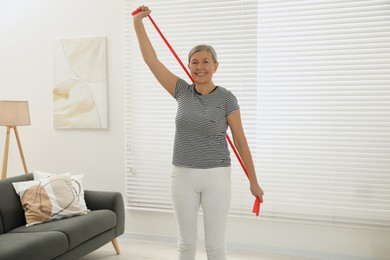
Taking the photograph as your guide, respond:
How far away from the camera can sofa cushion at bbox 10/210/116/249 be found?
2.57 meters

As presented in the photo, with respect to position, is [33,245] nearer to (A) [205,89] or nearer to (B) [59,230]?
(B) [59,230]

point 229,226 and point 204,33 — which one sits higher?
point 204,33

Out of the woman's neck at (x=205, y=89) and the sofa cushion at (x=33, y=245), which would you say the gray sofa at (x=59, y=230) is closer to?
the sofa cushion at (x=33, y=245)

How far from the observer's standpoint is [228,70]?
326 centimetres

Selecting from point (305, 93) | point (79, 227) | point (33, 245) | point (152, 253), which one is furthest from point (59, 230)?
point (305, 93)

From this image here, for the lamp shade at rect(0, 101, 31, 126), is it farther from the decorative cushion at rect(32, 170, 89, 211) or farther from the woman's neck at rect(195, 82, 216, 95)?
the woman's neck at rect(195, 82, 216, 95)

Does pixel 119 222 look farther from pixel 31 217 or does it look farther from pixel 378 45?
pixel 378 45

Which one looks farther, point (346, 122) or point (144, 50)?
point (346, 122)

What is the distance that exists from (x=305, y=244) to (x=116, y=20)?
8.38 ft

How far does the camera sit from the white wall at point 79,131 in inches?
130

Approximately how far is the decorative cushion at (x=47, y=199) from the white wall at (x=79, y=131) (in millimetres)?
785

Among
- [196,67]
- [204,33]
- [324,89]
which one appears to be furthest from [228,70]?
[196,67]

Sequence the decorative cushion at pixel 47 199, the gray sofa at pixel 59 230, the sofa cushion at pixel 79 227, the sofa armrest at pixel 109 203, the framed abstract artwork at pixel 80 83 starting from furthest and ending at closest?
the framed abstract artwork at pixel 80 83
the sofa armrest at pixel 109 203
the decorative cushion at pixel 47 199
the sofa cushion at pixel 79 227
the gray sofa at pixel 59 230

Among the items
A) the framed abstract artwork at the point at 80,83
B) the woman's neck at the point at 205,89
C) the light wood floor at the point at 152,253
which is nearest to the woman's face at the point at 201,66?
the woman's neck at the point at 205,89
